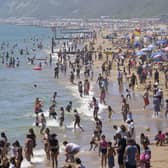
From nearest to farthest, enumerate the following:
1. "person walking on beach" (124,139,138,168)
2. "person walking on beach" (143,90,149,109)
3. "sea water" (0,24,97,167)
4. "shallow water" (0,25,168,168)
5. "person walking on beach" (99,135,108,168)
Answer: "person walking on beach" (124,139,138,168)
"person walking on beach" (99,135,108,168)
"shallow water" (0,25,168,168)
"sea water" (0,24,97,167)
"person walking on beach" (143,90,149,109)

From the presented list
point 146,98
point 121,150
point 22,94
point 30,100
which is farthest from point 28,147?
point 22,94

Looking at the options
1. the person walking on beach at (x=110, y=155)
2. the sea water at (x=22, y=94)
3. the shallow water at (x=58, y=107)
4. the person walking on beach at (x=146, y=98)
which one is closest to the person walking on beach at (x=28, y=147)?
the shallow water at (x=58, y=107)

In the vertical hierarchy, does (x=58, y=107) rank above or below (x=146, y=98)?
below

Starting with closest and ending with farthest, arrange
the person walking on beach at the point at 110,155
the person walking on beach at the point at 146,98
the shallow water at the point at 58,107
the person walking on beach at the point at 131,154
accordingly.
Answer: the person walking on beach at the point at 131,154 → the person walking on beach at the point at 110,155 → the shallow water at the point at 58,107 → the person walking on beach at the point at 146,98

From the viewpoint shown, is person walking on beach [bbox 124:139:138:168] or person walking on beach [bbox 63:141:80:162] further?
person walking on beach [bbox 63:141:80:162]

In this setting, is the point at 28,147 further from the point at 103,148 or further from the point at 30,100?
the point at 30,100

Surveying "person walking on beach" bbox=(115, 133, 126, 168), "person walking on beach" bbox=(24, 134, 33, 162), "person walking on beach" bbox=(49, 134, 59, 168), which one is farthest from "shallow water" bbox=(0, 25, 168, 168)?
"person walking on beach" bbox=(115, 133, 126, 168)

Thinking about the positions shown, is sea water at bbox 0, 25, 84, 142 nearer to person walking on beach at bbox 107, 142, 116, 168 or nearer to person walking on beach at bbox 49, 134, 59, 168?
person walking on beach at bbox 49, 134, 59, 168

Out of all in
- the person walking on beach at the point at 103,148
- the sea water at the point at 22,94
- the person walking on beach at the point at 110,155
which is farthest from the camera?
the sea water at the point at 22,94

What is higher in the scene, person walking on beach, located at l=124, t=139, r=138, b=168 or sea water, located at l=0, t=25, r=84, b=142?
sea water, located at l=0, t=25, r=84, b=142

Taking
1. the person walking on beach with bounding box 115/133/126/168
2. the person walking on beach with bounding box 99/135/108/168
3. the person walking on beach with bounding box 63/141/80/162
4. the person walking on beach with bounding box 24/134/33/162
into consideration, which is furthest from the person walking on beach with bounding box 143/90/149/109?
the person walking on beach with bounding box 115/133/126/168

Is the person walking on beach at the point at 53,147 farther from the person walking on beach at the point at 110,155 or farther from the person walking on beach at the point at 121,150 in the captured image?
the person walking on beach at the point at 121,150

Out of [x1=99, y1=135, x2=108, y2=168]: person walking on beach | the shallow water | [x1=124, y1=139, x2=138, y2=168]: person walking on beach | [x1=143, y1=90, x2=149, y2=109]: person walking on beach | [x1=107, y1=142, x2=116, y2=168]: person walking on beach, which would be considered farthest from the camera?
[x1=143, y1=90, x2=149, y2=109]: person walking on beach

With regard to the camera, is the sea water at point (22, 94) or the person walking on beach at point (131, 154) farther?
the sea water at point (22, 94)
